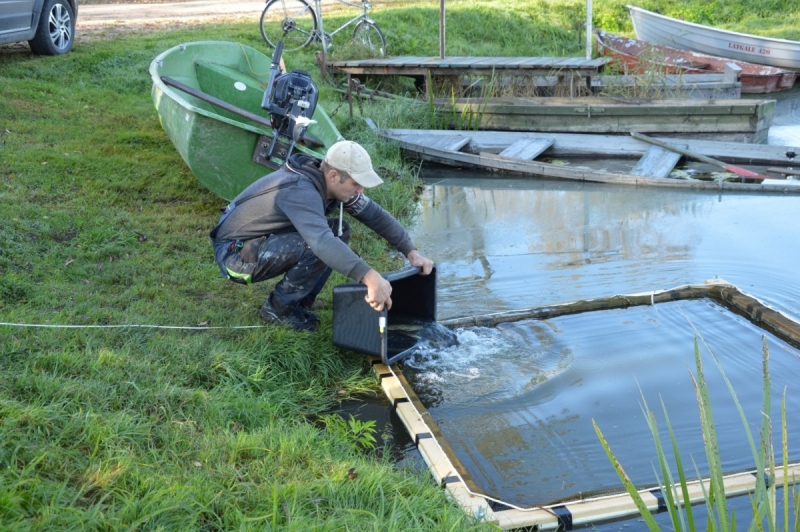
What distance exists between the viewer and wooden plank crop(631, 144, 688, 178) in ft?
28.6

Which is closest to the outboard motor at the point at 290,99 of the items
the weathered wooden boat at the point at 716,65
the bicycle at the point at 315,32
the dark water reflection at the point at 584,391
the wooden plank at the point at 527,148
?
the dark water reflection at the point at 584,391

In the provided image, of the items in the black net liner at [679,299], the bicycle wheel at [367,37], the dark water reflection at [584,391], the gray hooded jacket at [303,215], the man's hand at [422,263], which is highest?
the bicycle wheel at [367,37]

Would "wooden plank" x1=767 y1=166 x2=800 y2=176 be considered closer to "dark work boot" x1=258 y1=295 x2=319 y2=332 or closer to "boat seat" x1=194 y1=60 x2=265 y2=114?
"boat seat" x1=194 y1=60 x2=265 y2=114

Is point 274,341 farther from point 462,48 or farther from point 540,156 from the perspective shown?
point 462,48

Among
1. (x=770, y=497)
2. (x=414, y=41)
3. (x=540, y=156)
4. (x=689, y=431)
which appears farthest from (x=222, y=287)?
(x=414, y=41)

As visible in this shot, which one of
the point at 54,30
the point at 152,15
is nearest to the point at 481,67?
the point at 54,30

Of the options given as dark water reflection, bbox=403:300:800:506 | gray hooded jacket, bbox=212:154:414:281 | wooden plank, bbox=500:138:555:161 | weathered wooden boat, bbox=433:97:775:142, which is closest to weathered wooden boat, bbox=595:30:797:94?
weathered wooden boat, bbox=433:97:775:142

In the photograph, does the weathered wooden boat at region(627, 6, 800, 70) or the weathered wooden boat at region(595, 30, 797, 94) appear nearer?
the weathered wooden boat at region(595, 30, 797, 94)

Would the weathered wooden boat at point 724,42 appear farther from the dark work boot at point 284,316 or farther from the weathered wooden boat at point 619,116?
the dark work boot at point 284,316

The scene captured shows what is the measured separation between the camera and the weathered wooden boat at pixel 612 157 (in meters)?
8.45

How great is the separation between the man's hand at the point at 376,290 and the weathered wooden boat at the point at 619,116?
7438 mm

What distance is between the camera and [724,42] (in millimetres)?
16125

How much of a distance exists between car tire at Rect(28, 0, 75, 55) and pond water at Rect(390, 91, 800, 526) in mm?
5804

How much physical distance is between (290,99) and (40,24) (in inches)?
243
